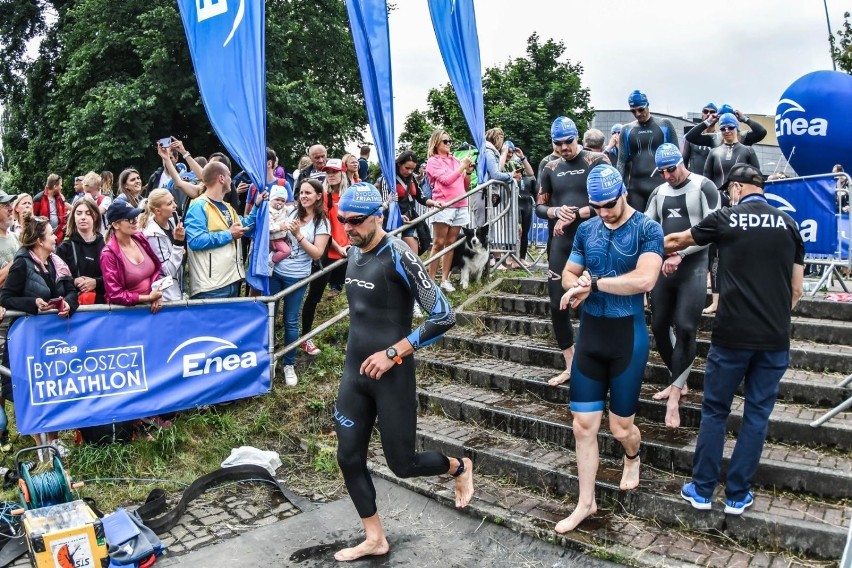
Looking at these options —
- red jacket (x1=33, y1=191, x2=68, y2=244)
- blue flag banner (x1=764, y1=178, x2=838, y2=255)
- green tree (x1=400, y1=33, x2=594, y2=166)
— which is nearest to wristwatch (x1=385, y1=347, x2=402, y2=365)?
blue flag banner (x1=764, y1=178, x2=838, y2=255)

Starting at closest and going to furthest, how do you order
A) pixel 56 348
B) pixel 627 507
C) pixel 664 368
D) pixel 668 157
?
pixel 627 507
pixel 668 157
pixel 56 348
pixel 664 368

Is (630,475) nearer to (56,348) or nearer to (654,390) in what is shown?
(654,390)

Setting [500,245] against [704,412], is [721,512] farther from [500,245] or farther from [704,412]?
[500,245]

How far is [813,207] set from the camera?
836cm

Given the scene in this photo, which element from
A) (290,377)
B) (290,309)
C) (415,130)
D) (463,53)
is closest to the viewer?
(290,377)

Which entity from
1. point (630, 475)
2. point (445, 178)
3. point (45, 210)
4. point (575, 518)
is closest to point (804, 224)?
point (445, 178)

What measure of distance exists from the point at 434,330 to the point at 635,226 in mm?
1497

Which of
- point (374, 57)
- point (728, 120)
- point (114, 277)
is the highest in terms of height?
point (374, 57)

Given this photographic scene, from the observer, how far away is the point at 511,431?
620 cm

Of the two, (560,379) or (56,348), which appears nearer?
(56,348)

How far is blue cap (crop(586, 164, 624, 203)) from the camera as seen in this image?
4496 mm

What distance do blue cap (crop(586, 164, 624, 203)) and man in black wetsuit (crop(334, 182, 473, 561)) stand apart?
1197 millimetres

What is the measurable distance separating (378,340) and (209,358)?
274cm

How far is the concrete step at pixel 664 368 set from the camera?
18.3 feet
